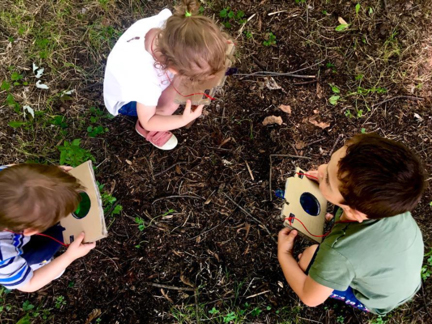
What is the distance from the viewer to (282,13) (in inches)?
110

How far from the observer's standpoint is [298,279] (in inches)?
79.3

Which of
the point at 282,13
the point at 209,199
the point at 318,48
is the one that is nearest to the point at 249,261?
the point at 209,199

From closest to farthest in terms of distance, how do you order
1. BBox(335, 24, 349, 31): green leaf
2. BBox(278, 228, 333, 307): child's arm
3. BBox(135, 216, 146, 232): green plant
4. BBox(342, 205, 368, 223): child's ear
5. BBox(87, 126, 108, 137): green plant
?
BBox(342, 205, 368, 223): child's ear → BBox(278, 228, 333, 307): child's arm → BBox(135, 216, 146, 232): green plant → BBox(87, 126, 108, 137): green plant → BBox(335, 24, 349, 31): green leaf

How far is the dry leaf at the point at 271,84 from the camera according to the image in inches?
105

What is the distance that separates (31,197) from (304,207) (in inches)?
60.9

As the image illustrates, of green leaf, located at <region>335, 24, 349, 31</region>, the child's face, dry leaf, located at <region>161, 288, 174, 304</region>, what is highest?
green leaf, located at <region>335, 24, 349, 31</region>

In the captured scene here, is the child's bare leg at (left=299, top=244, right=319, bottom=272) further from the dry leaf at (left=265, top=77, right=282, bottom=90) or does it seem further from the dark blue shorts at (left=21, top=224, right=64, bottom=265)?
the dark blue shorts at (left=21, top=224, right=64, bottom=265)

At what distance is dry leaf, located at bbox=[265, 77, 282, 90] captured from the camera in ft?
8.79

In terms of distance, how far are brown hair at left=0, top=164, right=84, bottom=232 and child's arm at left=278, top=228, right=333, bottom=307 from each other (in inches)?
51.3

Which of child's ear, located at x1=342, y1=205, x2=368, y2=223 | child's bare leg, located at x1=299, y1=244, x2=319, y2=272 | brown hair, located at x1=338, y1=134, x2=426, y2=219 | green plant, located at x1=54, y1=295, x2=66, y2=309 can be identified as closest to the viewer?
brown hair, located at x1=338, y1=134, x2=426, y2=219

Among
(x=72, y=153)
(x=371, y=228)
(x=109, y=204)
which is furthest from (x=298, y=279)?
(x=72, y=153)

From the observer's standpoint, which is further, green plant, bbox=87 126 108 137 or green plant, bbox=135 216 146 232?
green plant, bbox=87 126 108 137

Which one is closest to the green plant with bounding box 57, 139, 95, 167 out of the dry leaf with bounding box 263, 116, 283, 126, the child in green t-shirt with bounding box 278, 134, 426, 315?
the dry leaf with bounding box 263, 116, 283, 126

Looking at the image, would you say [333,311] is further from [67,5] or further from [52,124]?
[67,5]
